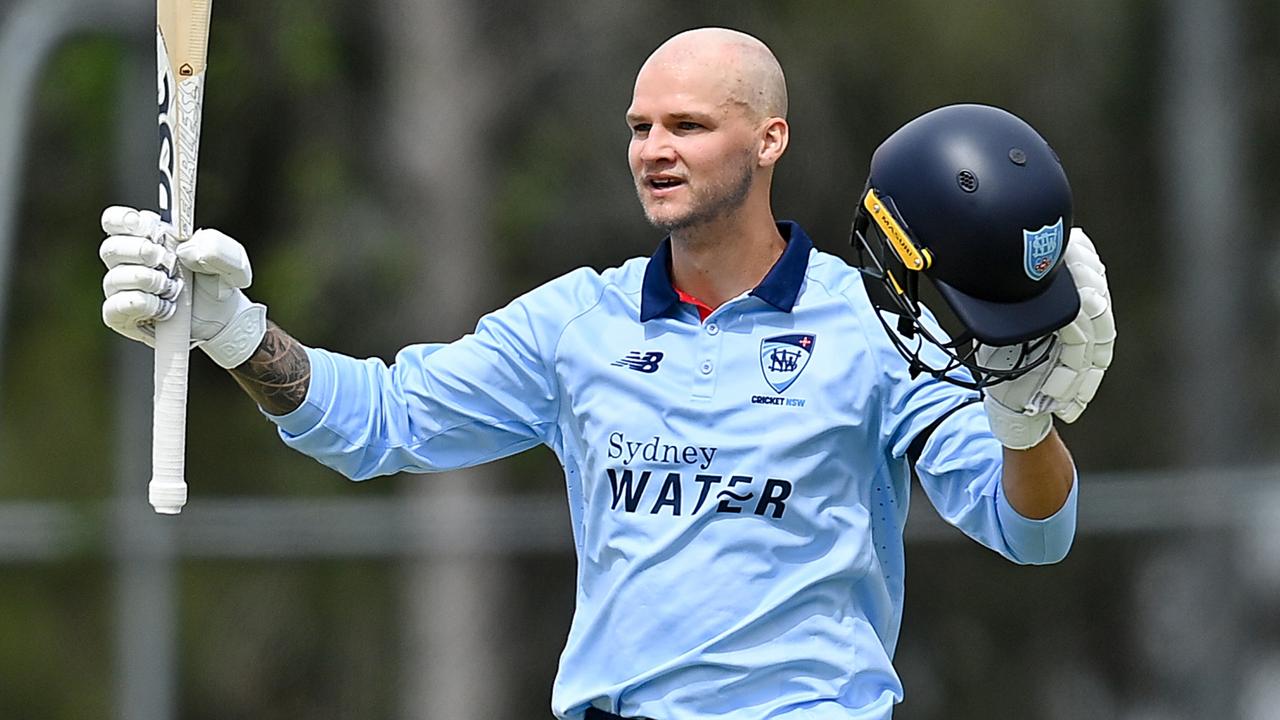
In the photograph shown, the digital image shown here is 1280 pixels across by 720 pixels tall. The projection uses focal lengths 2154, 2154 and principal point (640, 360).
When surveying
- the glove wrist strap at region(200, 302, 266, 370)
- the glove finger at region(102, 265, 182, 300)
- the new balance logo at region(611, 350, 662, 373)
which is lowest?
the new balance logo at region(611, 350, 662, 373)

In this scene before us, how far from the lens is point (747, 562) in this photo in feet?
12.6

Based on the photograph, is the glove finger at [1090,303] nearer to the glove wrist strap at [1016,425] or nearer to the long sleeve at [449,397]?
the glove wrist strap at [1016,425]

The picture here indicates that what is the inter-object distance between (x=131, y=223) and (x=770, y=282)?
118 centimetres

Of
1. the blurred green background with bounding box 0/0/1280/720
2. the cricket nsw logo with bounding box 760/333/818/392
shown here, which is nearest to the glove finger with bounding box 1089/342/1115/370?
the cricket nsw logo with bounding box 760/333/818/392

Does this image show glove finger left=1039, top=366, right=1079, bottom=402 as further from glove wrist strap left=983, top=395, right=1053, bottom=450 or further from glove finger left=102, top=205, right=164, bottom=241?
glove finger left=102, top=205, right=164, bottom=241

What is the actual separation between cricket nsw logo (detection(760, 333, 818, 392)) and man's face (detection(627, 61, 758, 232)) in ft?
0.91

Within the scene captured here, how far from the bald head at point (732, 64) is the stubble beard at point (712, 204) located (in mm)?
118

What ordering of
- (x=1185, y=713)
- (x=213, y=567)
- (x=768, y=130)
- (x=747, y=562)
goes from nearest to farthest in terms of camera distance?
(x=747, y=562) < (x=768, y=130) < (x=1185, y=713) < (x=213, y=567)

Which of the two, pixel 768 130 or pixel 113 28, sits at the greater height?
pixel 113 28

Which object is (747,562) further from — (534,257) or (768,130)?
(534,257)

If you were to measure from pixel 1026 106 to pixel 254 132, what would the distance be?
4.12 m

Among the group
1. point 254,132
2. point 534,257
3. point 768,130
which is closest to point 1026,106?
point 534,257

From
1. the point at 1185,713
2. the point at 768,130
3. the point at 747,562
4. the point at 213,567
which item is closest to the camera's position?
the point at 747,562

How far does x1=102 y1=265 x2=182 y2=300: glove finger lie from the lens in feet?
12.0
